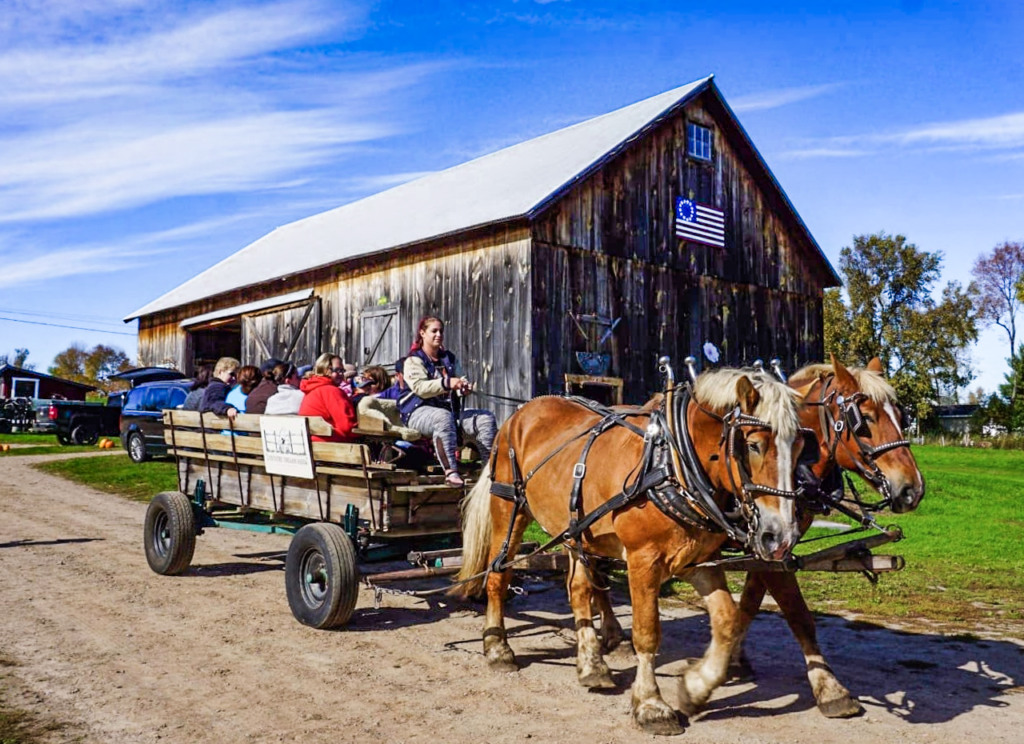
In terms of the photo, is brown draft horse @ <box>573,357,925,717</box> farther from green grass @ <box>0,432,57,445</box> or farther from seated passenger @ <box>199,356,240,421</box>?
green grass @ <box>0,432,57,445</box>

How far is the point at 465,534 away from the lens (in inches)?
254

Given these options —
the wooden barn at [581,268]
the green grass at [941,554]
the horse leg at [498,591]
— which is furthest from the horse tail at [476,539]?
the wooden barn at [581,268]

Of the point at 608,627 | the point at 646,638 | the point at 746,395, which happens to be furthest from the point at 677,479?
the point at 608,627

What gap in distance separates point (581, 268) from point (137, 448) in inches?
476

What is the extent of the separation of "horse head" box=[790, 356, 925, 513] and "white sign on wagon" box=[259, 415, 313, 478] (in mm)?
3848

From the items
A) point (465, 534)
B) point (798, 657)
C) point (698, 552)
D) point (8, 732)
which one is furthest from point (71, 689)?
point (798, 657)

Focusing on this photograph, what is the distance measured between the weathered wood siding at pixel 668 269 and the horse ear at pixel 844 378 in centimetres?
920

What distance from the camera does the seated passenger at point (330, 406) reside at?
7.12m

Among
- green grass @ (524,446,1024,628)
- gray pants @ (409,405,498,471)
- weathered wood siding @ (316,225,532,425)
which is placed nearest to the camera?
gray pants @ (409,405,498,471)

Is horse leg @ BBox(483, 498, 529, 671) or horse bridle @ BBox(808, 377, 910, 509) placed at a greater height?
horse bridle @ BBox(808, 377, 910, 509)

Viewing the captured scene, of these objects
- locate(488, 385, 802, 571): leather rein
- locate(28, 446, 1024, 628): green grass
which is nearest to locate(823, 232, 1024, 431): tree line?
locate(28, 446, 1024, 628): green grass

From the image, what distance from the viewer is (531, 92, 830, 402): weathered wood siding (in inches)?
608

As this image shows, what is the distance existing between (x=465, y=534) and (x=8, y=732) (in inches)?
120

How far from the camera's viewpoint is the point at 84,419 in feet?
94.0
